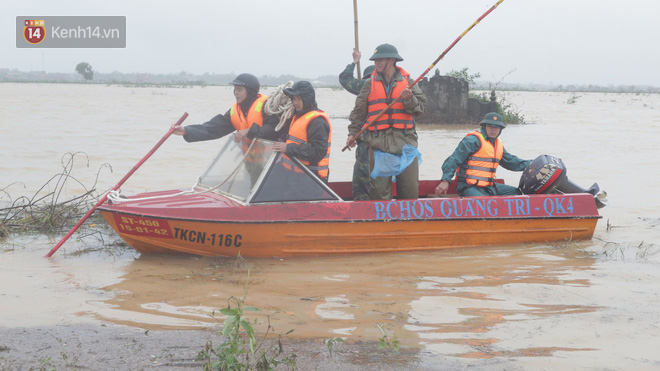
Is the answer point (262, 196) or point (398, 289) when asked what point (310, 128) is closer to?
point (262, 196)

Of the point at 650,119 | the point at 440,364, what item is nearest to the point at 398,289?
the point at 440,364

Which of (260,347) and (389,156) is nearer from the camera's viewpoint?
(260,347)

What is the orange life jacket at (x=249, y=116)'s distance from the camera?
7.33 meters

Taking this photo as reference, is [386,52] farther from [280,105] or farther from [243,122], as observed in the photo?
[243,122]

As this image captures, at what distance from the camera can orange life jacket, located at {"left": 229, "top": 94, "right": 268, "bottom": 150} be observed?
733 cm

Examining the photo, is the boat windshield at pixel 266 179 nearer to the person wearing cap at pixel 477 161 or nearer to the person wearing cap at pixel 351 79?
the person wearing cap at pixel 477 161

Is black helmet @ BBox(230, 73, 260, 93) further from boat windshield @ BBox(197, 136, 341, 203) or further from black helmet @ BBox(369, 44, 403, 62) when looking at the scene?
black helmet @ BBox(369, 44, 403, 62)

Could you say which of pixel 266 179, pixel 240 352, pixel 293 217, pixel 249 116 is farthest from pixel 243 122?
pixel 240 352

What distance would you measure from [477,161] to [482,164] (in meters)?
0.07

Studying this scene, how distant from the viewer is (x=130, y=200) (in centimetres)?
660

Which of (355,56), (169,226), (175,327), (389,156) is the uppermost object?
(355,56)

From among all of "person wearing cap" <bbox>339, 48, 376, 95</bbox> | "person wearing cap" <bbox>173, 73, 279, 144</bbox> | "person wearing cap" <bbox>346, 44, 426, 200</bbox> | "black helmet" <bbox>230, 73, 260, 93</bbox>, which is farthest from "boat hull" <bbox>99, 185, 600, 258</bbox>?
"person wearing cap" <bbox>339, 48, 376, 95</bbox>

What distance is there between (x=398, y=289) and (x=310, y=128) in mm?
1889

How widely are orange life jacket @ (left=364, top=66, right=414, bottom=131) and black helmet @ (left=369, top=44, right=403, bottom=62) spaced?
0.76ft
